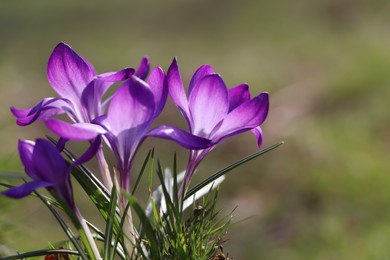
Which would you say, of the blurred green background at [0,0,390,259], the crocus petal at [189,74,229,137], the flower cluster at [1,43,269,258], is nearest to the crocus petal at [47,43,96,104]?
the flower cluster at [1,43,269,258]

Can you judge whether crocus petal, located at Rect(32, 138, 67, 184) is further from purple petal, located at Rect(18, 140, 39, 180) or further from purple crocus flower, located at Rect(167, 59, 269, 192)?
purple crocus flower, located at Rect(167, 59, 269, 192)

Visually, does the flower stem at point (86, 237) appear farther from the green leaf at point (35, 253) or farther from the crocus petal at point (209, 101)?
the crocus petal at point (209, 101)

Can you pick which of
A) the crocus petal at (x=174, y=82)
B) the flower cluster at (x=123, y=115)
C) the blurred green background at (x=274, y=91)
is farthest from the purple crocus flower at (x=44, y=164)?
the blurred green background at (x=274, y=91)

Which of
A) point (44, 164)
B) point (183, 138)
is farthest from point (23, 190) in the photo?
point (183, 138)

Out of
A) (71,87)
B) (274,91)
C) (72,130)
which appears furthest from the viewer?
(274,91)

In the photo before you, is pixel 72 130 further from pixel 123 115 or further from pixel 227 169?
pixel 227 169

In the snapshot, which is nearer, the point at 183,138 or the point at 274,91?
the point at 183,138
